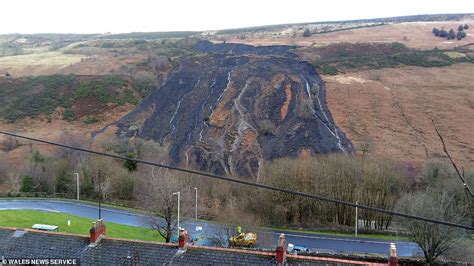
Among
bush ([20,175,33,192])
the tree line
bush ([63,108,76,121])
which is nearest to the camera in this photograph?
the tree line

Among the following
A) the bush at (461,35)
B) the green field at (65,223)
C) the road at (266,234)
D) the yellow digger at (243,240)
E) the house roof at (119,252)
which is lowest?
the road at (266,234)

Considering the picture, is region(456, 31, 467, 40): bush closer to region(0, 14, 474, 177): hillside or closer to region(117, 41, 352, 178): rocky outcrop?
region(0, 14, 474, 177): hillside

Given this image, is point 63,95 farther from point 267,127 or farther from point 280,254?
point 280,254

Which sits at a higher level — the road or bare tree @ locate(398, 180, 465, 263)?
bare tree @ locate(398, 180, 465, 263)

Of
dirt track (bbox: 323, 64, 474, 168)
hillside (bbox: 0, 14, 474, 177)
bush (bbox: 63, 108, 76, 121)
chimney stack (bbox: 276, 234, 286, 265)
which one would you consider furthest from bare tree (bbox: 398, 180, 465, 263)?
bush (bbox: 63, 108, 76, 121)

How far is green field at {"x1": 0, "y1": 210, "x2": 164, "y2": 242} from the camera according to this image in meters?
32.8

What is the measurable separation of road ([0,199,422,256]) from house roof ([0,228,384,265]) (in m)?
12.3

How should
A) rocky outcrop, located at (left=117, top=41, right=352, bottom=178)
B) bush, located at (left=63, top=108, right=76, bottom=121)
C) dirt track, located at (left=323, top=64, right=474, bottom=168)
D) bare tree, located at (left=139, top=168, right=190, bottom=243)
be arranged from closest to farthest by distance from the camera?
bare tree, located at (left=139, top=168, right=190, bottom=243)
rocky outcrop, located at (left=117, top=41, right=352, bottom=178)
dirt track, located at (left=323, top=64, right=474, bottom=168)
bush, located at (left=63, top=108, right=76, bottom=121)

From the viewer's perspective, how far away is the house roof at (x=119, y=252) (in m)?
16.5

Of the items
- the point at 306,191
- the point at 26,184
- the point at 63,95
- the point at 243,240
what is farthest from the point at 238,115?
the point at 63,95

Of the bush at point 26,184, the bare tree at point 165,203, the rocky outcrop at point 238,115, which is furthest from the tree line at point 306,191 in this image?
the bush at point 26,184

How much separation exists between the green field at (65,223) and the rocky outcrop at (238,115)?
38.6ft

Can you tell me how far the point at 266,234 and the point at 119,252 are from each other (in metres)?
13.7

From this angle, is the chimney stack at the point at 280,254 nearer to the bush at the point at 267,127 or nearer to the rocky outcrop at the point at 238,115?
the rocky outcrop at the point at 238,115
